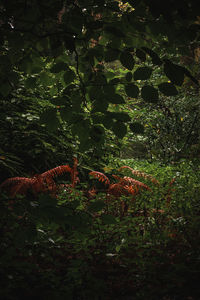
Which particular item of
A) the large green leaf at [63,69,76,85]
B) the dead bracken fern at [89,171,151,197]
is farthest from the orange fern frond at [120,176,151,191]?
the large green leaf at [63,69,76,85]

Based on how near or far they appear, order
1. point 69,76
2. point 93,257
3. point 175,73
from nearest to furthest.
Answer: point 175,73 < point 69,76 < point 93,257

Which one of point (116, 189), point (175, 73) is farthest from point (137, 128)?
point (116, 189)

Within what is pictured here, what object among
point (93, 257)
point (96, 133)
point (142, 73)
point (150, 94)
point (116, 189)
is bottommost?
point (116, 189)

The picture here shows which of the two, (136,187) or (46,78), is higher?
(46,78)

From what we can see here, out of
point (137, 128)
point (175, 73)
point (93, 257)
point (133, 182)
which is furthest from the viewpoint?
point (133, 182)

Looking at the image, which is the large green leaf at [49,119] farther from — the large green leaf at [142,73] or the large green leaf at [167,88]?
the large green leaf at [167,88]

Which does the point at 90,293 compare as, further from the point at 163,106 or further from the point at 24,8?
the point at 163,106

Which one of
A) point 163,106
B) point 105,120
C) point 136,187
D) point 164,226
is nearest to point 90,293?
point 105,120

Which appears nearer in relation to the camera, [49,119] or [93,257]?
[49,119]

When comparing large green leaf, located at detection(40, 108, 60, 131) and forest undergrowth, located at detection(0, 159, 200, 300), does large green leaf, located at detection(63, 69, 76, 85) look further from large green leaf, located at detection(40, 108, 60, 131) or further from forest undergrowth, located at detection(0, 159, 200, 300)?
forest undergrowth, located at detection(0, 159, 200, 300)

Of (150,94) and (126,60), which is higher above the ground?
(126,60)

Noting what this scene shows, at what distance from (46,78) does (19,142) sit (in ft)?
10.5

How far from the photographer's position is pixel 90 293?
5.43 ft

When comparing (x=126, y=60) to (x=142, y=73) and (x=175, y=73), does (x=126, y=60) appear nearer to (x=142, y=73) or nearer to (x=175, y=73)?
(x=142, y=73)
